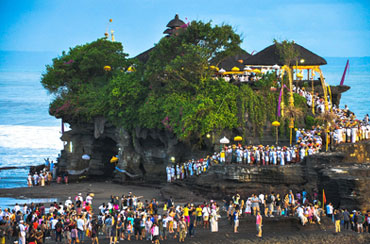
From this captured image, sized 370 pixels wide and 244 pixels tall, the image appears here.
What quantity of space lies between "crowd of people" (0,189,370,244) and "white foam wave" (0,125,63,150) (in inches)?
2688

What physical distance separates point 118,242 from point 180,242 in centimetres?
299

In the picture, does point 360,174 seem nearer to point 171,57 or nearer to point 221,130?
point 221,130

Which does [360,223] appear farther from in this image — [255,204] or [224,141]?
[224,141]

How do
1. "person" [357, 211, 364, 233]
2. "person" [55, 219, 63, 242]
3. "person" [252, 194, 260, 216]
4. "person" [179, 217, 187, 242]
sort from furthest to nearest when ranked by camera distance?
"person" [252, 194, 260, 216] < "person" [357, 211, 364, 233] < "person" [179, 217, 187, 242] < "person" [55, 219, 63, 242]

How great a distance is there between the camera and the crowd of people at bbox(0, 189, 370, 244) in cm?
3186

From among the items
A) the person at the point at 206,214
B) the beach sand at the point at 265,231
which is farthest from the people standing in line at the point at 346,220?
the person at the point at 206,214

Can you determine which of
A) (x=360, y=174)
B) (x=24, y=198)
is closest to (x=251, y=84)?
(x=360, y=174)

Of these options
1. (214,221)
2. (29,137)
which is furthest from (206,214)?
(29,137)

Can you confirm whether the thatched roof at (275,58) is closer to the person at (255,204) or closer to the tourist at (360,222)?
the person at (255,204)

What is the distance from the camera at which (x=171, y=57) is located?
167 ft

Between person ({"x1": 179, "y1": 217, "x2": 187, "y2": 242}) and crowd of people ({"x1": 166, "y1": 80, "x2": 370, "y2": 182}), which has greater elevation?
crowd of people ({"x1": 166, "y1": 80, "x2": 370, "y2": 182})

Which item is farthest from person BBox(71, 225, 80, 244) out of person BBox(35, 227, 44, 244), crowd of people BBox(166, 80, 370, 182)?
crowd of people BBox(166, 80, 370, 182)

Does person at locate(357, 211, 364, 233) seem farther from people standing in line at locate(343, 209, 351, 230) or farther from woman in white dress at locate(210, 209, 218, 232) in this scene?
woman in white dress at locate(210, 209, 218, 232)

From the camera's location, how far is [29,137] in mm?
116188
